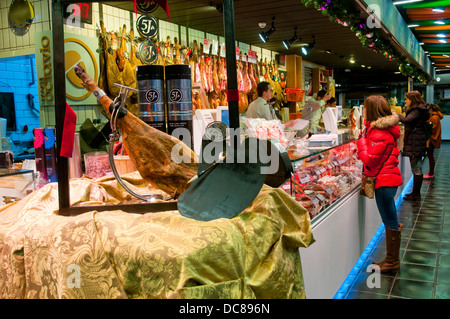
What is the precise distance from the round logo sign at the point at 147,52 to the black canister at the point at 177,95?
7.9 inches

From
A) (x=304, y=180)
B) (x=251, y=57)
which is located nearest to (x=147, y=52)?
(x=304, y=180)

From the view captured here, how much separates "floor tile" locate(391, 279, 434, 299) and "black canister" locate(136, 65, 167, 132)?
115 inches

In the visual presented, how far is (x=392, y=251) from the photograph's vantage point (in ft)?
12.7

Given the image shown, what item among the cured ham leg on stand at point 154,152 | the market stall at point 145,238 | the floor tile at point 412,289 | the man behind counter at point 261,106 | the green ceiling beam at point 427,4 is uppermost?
the green ceiling beam at point 427,4

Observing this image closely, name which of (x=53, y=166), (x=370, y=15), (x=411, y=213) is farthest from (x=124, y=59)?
(x=411, y=213)

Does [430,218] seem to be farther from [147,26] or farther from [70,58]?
[147,26]

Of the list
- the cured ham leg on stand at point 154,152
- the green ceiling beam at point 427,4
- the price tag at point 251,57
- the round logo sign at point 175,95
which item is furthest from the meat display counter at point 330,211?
the green ceiling beam at point 427,4

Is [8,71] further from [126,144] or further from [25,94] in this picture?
[126,144]

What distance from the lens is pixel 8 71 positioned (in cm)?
676

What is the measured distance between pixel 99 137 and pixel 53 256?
1.46 metres

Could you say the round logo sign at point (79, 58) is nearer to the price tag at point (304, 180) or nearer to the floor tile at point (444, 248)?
the price tag at point (304, 180)

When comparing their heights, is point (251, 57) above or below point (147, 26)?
above

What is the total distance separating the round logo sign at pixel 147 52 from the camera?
1666 mm
